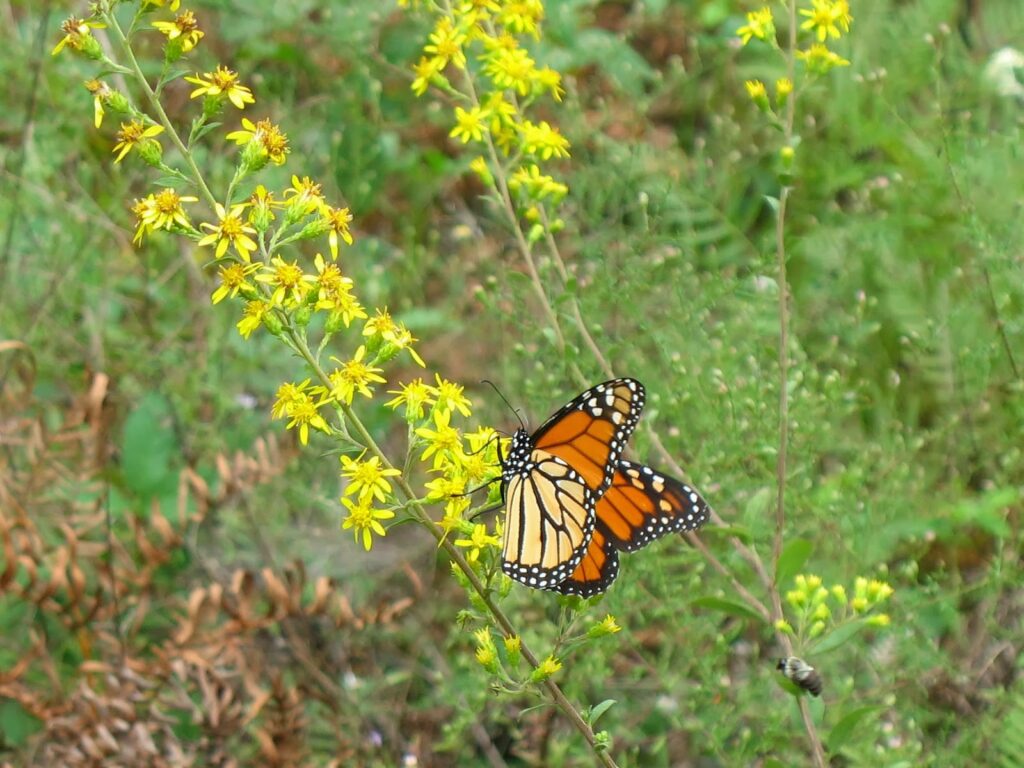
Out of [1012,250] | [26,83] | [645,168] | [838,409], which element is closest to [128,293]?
[26,83]

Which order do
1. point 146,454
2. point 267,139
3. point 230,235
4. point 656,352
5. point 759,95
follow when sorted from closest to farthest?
point 230,235
point 267,139
point 759,95
point 146,454
point 656,352

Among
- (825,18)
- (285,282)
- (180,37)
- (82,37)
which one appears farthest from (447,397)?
(825,18)

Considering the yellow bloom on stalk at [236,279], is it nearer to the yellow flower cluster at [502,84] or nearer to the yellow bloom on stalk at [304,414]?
the yellow bloom on stalk at [304,414]

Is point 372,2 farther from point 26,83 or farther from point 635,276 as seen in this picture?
point 635,276

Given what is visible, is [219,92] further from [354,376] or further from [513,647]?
[513,647]

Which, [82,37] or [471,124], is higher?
[471,124]

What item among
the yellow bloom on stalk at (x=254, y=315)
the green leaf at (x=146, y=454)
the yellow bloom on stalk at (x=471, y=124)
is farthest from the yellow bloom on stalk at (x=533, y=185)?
the green leaf at (x=146, y=454)
